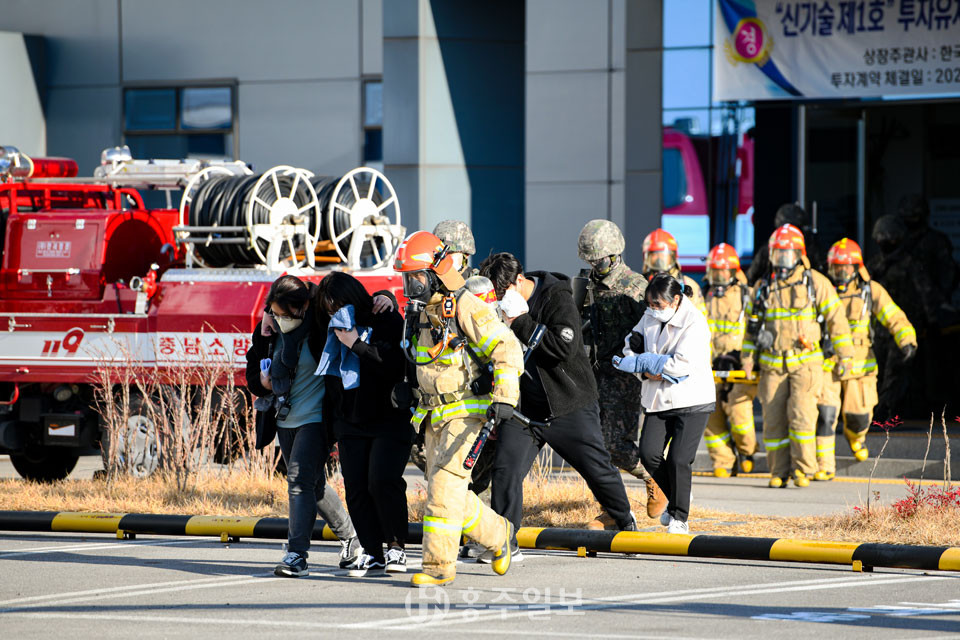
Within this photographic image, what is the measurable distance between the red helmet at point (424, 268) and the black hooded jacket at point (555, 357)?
3.28 ft

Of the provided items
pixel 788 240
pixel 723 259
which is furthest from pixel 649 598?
pixel 723 259

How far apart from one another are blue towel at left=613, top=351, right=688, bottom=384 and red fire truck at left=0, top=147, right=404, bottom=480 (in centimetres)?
456

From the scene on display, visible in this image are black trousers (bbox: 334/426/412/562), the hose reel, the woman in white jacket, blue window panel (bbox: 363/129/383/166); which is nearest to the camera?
black trousers (bbox: 334/426/412/562)

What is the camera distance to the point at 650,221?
1881cm

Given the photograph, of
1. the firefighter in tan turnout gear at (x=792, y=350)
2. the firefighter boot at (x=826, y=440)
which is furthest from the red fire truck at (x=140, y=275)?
the firefighter boot at (x=826, y=440)

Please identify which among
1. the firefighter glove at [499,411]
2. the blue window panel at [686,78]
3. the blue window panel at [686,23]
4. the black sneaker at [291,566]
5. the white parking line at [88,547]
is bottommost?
the white parking line at [88,547]

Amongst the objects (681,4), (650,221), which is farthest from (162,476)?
(681,4)

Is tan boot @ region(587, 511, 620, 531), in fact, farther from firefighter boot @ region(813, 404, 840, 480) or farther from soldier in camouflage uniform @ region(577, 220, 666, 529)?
firefighter boot @ region(813, 404, 840, 480)

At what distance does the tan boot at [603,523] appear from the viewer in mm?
10031

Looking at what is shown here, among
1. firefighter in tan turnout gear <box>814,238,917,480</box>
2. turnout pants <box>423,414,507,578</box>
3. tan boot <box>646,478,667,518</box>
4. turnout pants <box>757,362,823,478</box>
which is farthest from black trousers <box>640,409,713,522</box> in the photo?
firefighter in tan turnout gear <box>814,238,917,480</box>

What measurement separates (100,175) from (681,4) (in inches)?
→ 292

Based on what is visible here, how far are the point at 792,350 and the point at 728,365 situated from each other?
1.33m

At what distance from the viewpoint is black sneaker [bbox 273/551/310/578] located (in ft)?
28.4

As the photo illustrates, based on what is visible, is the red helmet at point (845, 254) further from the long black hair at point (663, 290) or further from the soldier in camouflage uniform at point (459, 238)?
the soldier in camouflage uniform at point (459, 238)
